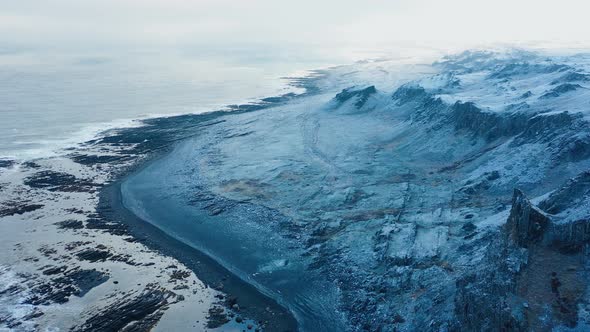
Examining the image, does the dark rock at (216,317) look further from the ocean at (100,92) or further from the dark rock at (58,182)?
the ocean at (100,92)

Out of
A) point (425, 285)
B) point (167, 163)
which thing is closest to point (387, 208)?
point (425, 285)

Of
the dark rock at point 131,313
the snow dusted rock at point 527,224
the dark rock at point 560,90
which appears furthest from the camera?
the dark rock at point 560,90

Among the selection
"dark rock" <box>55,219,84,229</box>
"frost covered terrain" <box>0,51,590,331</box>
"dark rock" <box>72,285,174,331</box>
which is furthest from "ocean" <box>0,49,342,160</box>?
"dark rock" <box>72,285,174,331</box>

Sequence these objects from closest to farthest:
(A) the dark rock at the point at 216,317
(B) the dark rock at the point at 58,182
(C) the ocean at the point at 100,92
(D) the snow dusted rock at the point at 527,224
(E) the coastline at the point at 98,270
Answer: (D) the snow dusted rock at the point at 527,224 < (A) the dark rock at the point at 216,317 < (E) the coastline at the point at 98,270 < (B) the dark rock at the point at 58,182 < (C) the ocean at the point at 100,92

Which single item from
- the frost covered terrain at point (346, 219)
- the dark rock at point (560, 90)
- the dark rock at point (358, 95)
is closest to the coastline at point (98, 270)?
the frost covered terrain at point (346, 219)

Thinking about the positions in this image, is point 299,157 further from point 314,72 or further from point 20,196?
point 314,72

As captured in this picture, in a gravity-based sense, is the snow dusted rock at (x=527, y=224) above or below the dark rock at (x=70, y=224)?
above
